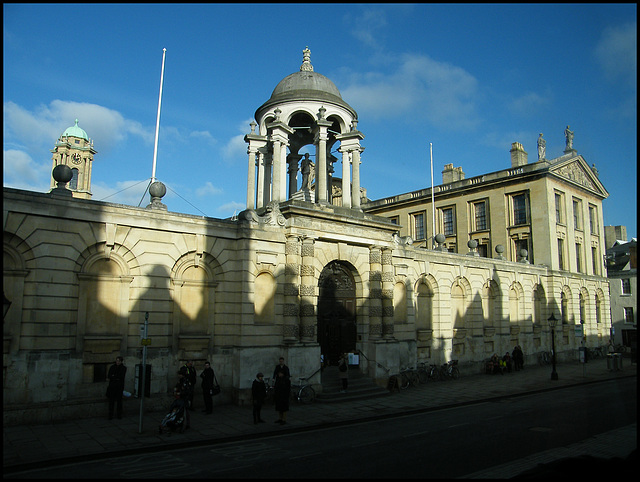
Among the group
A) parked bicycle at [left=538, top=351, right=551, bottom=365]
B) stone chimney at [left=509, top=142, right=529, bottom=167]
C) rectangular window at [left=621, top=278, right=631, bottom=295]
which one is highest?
stone chimney at [left=509, top=142, right=529, bottom=167]

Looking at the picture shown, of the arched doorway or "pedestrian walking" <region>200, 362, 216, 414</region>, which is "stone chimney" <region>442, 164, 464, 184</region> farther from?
"pedestrian walking" <region>200, 362, 216, 414</region>

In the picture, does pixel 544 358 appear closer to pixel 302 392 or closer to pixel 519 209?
pixel 519 209

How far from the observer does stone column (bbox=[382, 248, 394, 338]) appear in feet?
79.8

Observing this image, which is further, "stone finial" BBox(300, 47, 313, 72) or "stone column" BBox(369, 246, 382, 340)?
"stone finial" BBox(300, 47, 313, 72)

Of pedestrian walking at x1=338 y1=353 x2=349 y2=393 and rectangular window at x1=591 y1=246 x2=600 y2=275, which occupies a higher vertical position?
rectangular window at x1=591 y1=246 x2=600 y2=275

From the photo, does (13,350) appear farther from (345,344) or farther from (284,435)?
(345,344)

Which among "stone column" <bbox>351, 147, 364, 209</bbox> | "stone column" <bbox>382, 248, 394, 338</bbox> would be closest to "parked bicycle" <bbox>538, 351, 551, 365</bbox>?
"stone column" <bbox>382, 248, 394, 338</bbox>

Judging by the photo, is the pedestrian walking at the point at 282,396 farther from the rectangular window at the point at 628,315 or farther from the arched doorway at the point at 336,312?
the rectangular window at the point at 628,315

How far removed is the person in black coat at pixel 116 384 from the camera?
53.3ft

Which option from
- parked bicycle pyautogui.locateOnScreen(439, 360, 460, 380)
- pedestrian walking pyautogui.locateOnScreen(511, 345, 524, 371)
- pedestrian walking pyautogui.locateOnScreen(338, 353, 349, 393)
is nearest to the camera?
pedestrian walking pyautogui.locateOnScreen(338, 353, 349, 393)

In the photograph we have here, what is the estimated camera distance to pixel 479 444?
13203 mm

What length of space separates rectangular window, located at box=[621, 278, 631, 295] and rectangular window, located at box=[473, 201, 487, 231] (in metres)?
19.4

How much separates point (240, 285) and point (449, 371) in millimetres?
14676

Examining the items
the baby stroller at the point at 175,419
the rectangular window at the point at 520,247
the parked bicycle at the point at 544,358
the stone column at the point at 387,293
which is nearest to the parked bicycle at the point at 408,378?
the stone column at the point at 387,293
